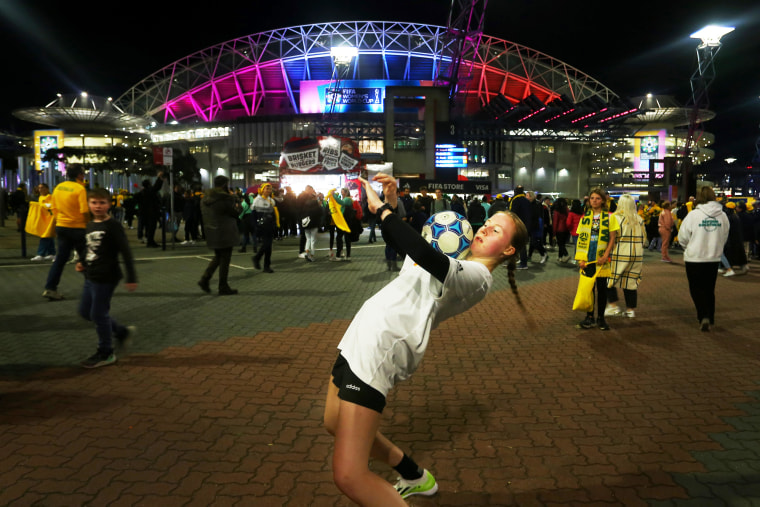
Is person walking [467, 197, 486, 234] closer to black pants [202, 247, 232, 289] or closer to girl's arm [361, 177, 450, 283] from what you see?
black pants [202, 247, 232, 289]

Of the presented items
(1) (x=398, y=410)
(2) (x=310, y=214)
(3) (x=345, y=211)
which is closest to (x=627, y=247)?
(1) (x=398, y=410)

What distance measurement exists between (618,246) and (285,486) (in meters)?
5.97

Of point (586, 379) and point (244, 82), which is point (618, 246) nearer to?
point (586, 379)

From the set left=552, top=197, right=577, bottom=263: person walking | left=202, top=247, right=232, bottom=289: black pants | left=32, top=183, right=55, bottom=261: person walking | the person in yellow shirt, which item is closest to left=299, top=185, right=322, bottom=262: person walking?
left=202, top=247, right=232, bottom=289: black pants

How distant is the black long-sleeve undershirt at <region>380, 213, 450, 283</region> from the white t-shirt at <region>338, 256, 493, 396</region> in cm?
5

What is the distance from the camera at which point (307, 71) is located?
73188mm

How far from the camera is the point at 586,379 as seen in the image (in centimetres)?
500

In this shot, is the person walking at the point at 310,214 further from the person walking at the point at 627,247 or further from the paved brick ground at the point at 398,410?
the person walking at the point at 627,247

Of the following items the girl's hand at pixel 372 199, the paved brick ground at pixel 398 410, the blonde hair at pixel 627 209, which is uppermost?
the girl's hand at pixel 372 199

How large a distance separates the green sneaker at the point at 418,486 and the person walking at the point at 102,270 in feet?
10.8

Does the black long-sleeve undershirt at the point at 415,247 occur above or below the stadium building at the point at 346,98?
below

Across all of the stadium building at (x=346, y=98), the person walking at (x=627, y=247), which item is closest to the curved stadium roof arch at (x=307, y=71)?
the stadium building at (x=346, y=98)

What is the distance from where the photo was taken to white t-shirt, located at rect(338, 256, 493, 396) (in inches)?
77.9

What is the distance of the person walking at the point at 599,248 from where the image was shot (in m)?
6.89
